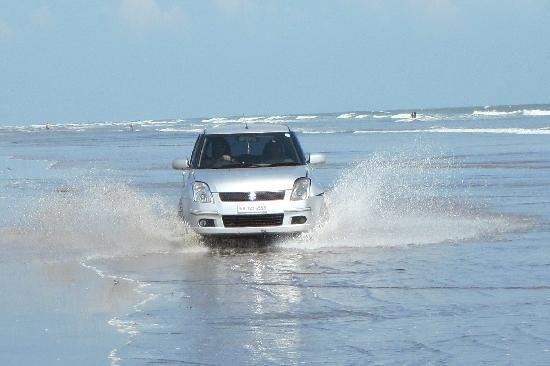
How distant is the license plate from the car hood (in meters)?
0.19

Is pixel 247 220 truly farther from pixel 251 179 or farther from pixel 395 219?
pixel 395 219

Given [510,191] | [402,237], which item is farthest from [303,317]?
[510,191]

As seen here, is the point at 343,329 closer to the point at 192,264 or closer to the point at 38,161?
the point at 192,264

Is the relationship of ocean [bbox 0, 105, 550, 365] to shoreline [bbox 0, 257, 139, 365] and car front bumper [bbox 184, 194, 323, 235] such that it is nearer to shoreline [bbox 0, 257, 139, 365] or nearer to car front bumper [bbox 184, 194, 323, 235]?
shoreline [bbox 0, 257, 139, 365]

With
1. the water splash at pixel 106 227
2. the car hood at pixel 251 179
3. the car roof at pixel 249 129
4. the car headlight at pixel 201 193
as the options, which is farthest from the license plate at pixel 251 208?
the car roof at pixel 249 129

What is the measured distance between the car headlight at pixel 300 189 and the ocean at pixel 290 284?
57 cm

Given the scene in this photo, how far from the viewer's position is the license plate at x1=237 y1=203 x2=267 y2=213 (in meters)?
13.4

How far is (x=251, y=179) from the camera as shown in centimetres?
1359

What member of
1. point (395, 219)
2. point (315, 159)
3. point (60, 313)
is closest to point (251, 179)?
point (315, 159)

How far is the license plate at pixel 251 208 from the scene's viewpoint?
1341cm

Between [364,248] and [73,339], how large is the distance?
594cm

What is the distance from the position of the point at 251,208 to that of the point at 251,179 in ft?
1.30

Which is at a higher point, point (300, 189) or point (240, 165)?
point (240, 165)

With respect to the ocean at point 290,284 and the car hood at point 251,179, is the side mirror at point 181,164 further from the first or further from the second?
the ocean at point 290,284
